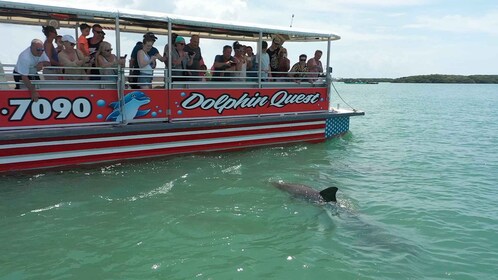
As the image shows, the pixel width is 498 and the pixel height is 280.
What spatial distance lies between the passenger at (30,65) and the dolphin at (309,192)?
474 cm

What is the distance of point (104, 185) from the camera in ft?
24.2

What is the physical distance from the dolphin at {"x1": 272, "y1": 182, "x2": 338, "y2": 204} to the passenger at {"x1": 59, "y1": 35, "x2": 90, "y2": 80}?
4.27m

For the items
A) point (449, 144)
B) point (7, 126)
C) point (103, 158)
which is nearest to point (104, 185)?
point (103, 158)

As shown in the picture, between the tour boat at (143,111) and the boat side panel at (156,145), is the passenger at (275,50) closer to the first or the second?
the tour boat at (143,111)

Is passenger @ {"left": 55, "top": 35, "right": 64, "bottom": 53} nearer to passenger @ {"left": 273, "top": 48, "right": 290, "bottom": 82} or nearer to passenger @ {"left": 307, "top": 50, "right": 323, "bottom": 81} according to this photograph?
passenger @ {"left": 273, "top": 48, "right": 290, "bottom": 82}

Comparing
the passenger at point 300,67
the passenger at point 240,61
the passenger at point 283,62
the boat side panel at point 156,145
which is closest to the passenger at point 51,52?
the boat side panel at point 156,145

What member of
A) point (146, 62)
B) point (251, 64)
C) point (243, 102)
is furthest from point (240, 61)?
point (146, 62)

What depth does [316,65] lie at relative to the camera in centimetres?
1196

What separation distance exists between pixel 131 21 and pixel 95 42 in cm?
118

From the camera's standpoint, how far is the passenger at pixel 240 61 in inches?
403

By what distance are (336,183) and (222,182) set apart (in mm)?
2334

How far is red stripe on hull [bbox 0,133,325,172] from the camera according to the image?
25.1 ft

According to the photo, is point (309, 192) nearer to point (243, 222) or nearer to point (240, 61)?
point (243, 222)

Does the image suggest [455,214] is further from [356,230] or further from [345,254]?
[345,254]
